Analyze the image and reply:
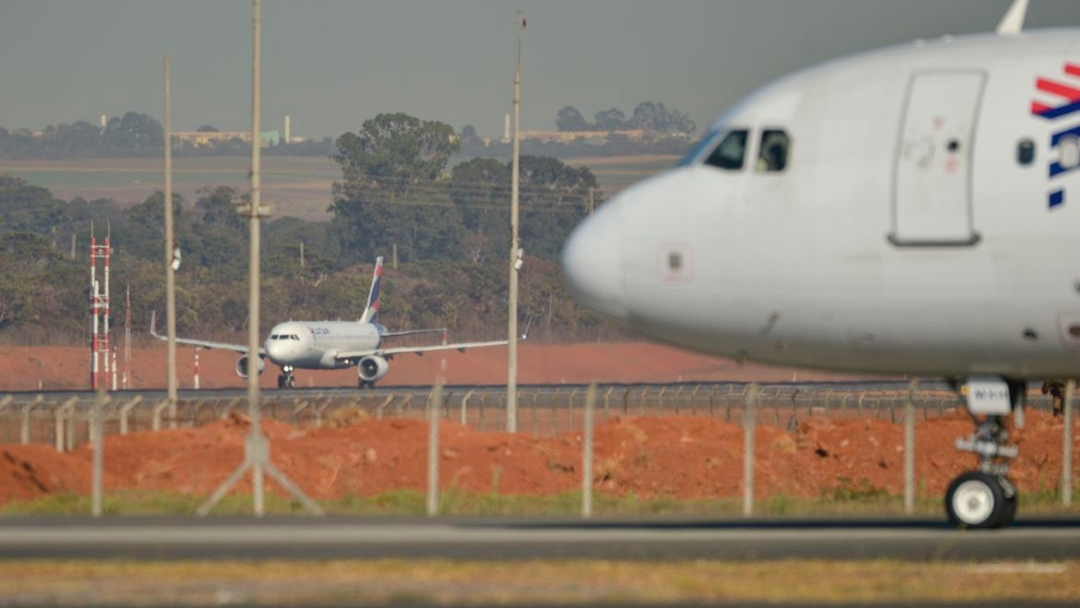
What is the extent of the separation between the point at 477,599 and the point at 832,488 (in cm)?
2183

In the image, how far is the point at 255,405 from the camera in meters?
25.9

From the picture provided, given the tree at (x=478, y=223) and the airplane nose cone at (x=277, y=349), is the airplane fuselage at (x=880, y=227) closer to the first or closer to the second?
the airplane nose cone at (x=277, y=349)

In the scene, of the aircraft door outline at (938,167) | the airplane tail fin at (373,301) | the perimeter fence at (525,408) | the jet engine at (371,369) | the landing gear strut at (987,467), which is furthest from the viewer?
the airplane tail fin at (373,301)

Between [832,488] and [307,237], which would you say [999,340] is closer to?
[832,488]

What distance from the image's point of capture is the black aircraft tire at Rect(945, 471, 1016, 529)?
73.0 ft

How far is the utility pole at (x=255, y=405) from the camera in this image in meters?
26.1

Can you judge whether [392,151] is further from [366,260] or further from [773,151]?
[773,151]

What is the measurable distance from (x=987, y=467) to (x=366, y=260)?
170349mm

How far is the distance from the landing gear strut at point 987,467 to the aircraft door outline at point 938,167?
2133mm

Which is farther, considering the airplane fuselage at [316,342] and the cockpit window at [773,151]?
the airplane fuselage at [316,342]

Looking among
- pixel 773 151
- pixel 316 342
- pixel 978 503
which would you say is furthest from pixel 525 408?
pixel 773 151

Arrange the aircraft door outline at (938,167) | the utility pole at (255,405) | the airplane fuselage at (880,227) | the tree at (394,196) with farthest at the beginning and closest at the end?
the tree at (394,196) < the utility pole at (255,405) < the aircraft door outline at (938,167) < the airplane fuselage at (880,227)

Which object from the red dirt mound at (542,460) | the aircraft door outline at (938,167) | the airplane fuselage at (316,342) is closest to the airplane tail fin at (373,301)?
the airplane fuselage at (316,342)

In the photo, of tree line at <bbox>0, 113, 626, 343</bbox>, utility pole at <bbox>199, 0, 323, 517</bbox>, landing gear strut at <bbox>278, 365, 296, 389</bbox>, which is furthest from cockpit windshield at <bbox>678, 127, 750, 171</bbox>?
landing gear strut at <bbox>278, 365, 296, 389</bbox>
